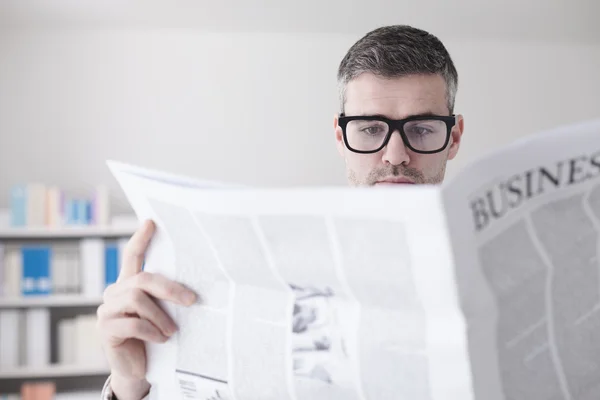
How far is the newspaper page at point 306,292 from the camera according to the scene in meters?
0.44

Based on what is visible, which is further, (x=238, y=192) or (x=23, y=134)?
(x=23, y=134)

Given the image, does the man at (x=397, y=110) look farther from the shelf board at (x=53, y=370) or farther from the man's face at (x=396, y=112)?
the shelf board at (x=53, y=370)

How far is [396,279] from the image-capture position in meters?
0.46

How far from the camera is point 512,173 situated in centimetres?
43

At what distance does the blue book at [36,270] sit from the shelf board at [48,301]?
0.11 feet

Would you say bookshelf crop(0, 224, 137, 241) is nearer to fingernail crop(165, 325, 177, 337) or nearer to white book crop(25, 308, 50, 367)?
white book crop(25, 308, 50, 367)

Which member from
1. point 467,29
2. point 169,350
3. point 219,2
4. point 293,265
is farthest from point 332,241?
point 467,29

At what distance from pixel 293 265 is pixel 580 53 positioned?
15.5 ft

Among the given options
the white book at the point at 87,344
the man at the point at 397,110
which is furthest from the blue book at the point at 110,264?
the man at the point at 397,110

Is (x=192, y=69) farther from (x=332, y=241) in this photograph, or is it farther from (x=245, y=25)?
(x=332, y=241)

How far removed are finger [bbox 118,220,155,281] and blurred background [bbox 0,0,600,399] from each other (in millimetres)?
3016

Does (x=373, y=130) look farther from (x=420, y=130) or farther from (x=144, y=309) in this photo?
(x=144, y=309)

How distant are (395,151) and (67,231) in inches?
114

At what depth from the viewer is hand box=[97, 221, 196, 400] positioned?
578 mm
